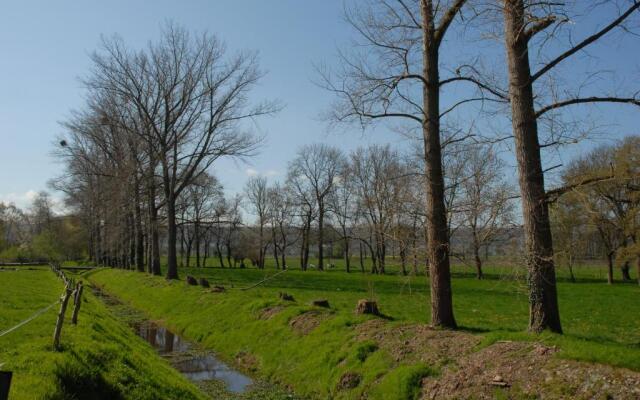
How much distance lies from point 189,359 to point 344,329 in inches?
201

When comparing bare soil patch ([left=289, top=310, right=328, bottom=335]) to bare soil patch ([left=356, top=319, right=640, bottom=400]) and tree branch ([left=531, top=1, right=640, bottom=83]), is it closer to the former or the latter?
bare soil patch ([left=356, top=319, right=640, bottom=400])

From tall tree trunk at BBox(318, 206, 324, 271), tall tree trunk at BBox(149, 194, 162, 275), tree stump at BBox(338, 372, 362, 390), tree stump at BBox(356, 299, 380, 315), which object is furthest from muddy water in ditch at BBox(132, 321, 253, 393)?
tall tree trunk at BBox(318, 206, 324, 271)

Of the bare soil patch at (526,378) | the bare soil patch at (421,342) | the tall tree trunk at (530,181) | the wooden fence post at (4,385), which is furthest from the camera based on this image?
the bare soil patch at (421,342)

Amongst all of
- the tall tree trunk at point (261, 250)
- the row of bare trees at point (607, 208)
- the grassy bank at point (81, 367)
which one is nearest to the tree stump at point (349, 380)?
the grassy bank at point (81, 367)

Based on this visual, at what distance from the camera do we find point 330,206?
68.9m

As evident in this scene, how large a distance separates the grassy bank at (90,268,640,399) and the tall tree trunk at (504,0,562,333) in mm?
332

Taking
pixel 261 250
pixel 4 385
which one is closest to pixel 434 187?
pixel 4 385

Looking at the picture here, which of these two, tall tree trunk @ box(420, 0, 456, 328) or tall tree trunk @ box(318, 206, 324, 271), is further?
tall tree trunk @ box(318, 206, 324, 271)

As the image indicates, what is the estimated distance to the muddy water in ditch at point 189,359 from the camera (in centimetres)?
1263

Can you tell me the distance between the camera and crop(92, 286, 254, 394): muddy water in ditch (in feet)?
41.4

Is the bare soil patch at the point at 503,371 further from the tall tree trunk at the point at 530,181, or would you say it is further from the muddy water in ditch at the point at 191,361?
the muddy water in ditch at the point at 191,361

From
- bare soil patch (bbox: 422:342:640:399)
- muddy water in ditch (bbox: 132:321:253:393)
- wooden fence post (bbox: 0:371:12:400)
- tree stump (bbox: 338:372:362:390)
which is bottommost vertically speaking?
muddy water in ditch (bbox: 132:321:253:393)

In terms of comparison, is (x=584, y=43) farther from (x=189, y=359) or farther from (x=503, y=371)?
(x=189, y=359)

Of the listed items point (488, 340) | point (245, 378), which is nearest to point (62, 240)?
point (245, 378)
